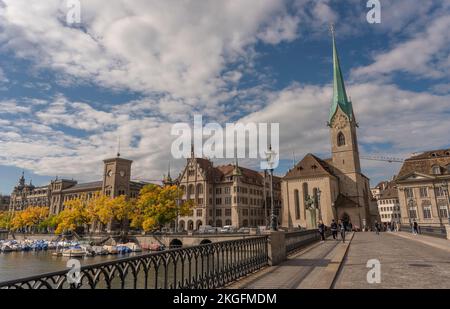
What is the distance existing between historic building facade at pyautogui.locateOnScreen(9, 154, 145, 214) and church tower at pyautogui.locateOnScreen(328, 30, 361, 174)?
56.1m

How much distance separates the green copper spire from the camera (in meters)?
74.3

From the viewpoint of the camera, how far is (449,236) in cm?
2530

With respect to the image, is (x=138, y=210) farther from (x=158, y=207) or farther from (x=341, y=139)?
(x=341, y=139)

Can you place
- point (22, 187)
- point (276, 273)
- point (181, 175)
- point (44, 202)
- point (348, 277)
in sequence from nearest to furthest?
point (348, 277) → point (276, 273) → point (181, 175) → point (44, 202) → point (22, 187)

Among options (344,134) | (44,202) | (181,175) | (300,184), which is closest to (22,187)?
(44,202)

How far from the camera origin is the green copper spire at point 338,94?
74.3 meters

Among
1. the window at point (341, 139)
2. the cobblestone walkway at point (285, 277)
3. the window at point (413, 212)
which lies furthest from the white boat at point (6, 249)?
the window at point (413, 212)

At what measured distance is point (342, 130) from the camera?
7319 centimetres

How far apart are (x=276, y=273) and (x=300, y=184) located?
59.2 meters

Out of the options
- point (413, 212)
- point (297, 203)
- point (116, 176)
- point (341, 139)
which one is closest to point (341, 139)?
point (341, 139)

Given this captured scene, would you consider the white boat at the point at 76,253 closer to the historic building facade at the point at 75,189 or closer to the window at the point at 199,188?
the window at the point at 199,188
